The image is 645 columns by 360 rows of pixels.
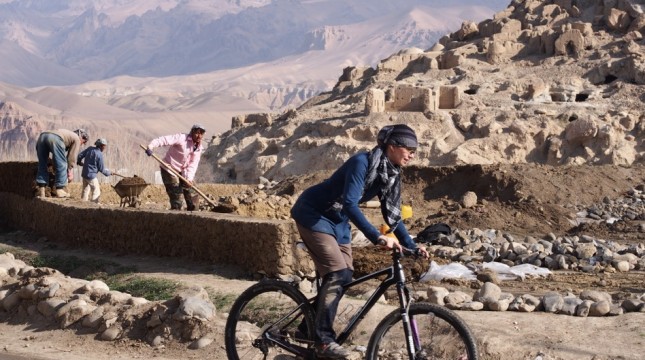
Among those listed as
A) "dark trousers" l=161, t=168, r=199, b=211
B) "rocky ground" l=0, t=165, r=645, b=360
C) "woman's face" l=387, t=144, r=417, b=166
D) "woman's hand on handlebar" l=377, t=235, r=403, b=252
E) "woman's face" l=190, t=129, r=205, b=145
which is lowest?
"rocky ground" l=0, t=165, r=645, b=360

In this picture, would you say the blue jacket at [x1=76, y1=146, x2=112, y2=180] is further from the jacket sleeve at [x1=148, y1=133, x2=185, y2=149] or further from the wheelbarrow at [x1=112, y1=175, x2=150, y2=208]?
the jacket sleeve at [x1=148, y1=133, x2=185, y2=149]

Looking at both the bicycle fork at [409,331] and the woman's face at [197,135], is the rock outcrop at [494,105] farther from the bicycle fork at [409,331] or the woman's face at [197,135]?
the bicycle fork at [409,331]

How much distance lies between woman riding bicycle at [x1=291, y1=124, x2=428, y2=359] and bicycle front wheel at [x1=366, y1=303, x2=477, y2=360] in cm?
30

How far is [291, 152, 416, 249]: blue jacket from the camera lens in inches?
230

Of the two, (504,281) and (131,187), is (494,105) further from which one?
(504,281)

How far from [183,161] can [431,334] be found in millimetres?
7735

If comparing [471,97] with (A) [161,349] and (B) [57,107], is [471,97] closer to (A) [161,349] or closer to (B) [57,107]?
(A) [161,349]

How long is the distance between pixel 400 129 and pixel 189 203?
26.0 ft

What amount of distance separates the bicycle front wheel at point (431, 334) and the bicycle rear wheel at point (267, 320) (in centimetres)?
53

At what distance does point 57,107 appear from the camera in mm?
139000

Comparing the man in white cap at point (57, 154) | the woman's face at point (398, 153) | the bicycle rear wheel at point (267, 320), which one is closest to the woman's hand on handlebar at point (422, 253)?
the woman's face at point (398, 153)

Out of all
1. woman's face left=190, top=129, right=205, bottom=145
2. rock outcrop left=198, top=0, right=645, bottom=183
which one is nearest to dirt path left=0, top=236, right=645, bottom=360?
woman's face left=190, top=129, right=205, bottom=145

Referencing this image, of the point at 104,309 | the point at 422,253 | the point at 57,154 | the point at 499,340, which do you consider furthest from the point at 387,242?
the point at 57,154

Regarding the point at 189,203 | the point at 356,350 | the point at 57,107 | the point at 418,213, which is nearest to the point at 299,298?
the point at 356,350
